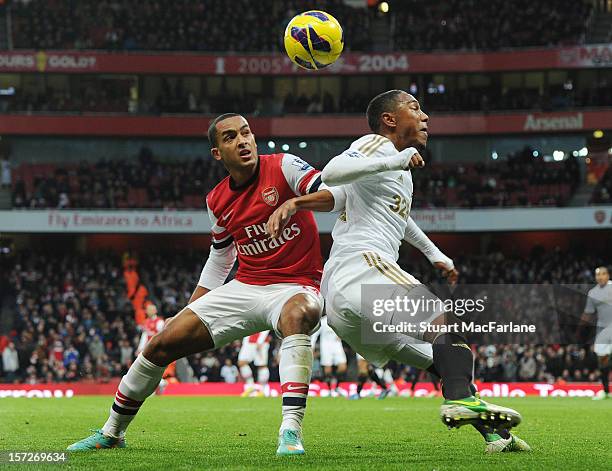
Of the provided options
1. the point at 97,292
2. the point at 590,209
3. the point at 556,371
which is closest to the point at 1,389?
the point at 97,292

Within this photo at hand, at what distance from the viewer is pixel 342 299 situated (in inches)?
261

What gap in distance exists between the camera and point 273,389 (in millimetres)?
24422

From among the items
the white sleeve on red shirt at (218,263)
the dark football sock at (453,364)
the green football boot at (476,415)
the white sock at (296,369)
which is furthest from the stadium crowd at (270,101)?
the green football boot at (476,415)

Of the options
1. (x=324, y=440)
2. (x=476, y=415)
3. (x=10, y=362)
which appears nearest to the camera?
(x=476, y=415)

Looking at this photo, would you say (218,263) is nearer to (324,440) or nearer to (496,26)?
(324,440)

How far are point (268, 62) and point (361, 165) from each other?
37395mm

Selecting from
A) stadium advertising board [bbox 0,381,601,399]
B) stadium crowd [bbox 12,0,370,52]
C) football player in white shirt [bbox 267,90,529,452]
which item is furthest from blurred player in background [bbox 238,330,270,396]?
stadium crowd [bbox 12,0,370,52]

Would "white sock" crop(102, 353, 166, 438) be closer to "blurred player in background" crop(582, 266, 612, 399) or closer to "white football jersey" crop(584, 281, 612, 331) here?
"blurred player in background" crop(582, 266, 612, 399)

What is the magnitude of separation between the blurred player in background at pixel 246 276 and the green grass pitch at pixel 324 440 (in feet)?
1.92

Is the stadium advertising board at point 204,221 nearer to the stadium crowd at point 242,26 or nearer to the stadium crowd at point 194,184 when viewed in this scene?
the stadium crowd at point 194,184

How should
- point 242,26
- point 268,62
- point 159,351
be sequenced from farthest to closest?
point 242,26, point 268,62, point 159,351

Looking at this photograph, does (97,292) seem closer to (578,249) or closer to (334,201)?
(578,249)

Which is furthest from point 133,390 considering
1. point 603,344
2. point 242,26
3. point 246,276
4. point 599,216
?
point 242,26

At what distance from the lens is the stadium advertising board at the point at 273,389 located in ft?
79.2
